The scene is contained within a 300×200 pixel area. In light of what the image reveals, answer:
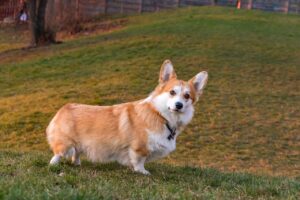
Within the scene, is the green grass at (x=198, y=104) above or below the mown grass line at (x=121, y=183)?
below

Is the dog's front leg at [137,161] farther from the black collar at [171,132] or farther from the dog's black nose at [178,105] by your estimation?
the dog's black nose at [178,105]

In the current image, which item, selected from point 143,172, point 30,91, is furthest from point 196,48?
point 143,172

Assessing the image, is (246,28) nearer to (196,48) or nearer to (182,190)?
(196,48)

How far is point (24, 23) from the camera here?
36312mm

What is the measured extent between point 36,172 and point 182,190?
1589mm

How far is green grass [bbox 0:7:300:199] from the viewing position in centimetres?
586

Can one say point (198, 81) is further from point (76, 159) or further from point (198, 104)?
point (198, 104)

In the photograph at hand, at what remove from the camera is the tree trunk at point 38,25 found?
24438 millimetres

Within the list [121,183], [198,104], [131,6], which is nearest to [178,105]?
[121,183]

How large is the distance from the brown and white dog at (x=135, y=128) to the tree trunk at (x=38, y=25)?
60.4ft

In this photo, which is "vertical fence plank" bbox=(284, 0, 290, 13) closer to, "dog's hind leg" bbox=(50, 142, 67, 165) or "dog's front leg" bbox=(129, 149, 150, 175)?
"dog's front leg" bbox=(129, 149, 150, 175)

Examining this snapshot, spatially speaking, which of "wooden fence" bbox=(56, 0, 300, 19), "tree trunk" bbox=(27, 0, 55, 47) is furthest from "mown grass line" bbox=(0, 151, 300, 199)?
"wooden fence" bbox=(56, 0, 300, 19)

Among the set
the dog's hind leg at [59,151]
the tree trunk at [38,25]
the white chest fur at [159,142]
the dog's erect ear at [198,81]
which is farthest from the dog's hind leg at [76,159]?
the tree trunk at [38,25]

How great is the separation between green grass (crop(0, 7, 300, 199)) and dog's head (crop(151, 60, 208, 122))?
31.1 inches
